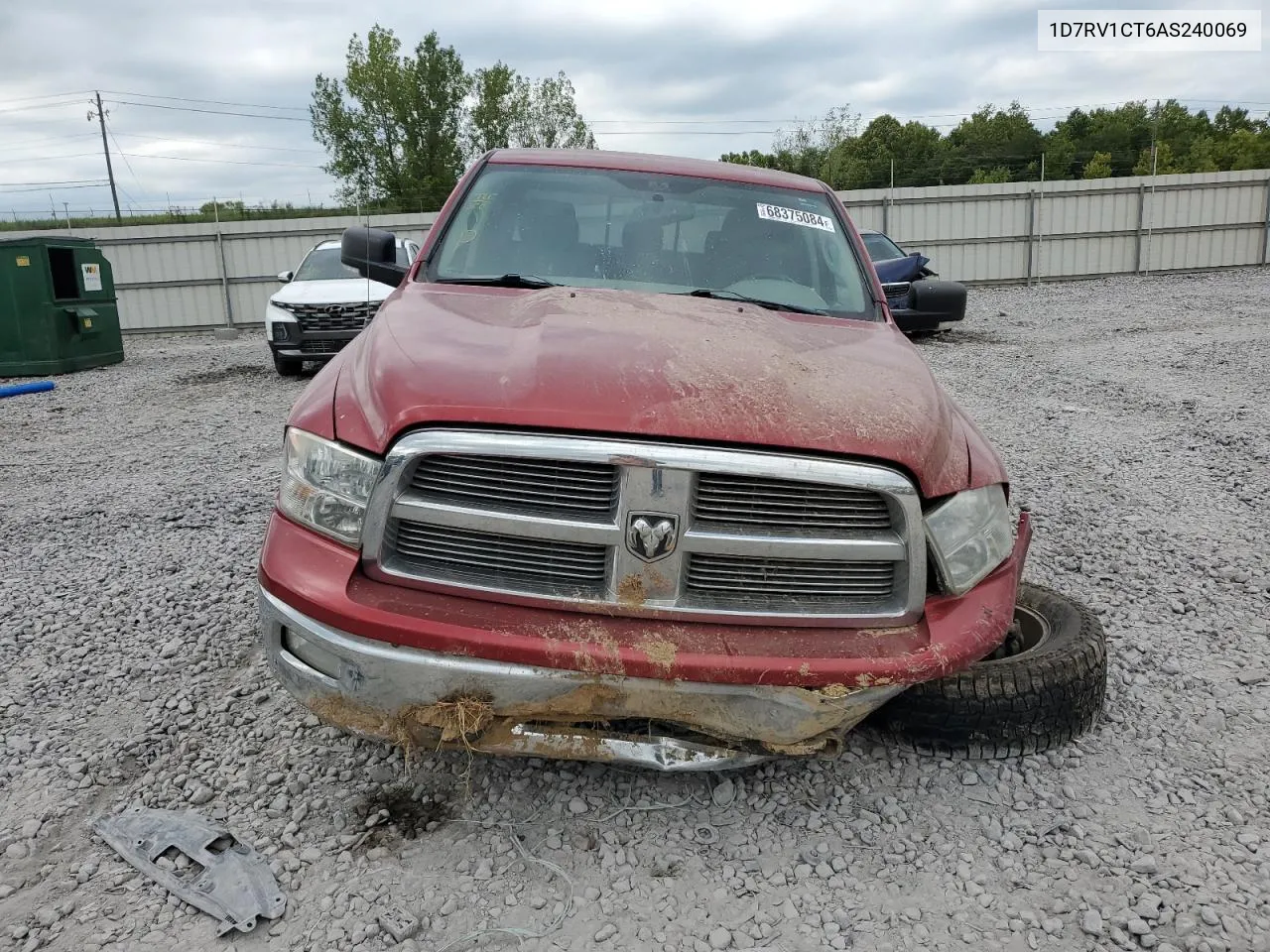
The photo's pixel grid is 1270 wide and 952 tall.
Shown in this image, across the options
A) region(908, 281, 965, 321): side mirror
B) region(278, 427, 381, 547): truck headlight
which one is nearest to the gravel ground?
region(278, 427, 381, 547): truck headlight

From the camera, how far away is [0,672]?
329cm

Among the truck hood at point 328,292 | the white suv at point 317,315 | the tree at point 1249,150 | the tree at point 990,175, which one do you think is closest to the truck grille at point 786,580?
the white suv at point 317,315

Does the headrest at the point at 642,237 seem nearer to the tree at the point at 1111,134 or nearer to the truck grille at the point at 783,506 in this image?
the truck grille at the point at 783,506

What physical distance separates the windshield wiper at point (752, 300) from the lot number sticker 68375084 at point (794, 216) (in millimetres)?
527

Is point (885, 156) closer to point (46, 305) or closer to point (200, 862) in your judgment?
point (46, 305)

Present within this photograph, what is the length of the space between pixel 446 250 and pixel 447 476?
157 centimetres

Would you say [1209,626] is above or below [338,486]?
below

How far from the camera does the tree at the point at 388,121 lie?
170 feet

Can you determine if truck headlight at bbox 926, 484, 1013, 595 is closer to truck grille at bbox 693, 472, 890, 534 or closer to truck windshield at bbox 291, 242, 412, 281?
truck grille at bbox 693, 472, 890, 534

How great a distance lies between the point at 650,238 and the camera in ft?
11.1

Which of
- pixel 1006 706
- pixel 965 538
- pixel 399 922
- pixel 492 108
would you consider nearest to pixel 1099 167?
pixel 492 108

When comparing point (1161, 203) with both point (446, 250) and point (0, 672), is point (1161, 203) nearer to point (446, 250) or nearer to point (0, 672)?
point (446, 250)

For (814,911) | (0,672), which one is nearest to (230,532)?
(0,672)

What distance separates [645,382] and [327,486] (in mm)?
803
